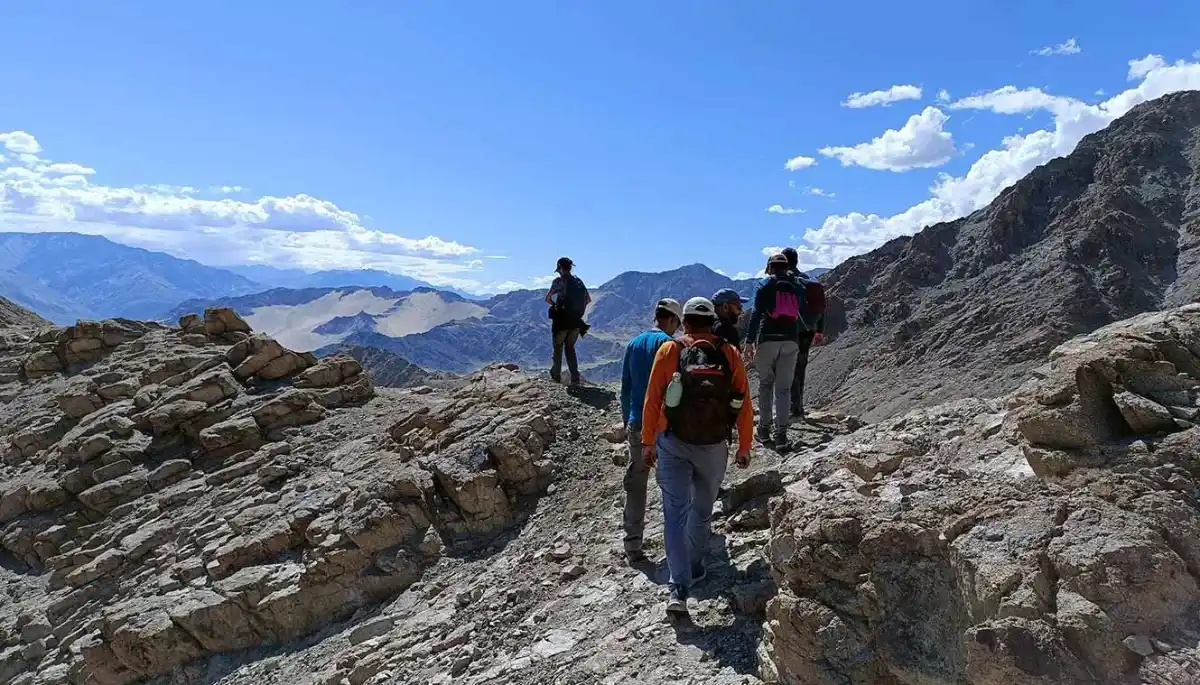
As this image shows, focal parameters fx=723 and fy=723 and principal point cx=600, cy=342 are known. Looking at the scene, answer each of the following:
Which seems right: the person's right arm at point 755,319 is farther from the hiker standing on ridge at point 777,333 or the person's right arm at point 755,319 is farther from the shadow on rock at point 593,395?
the shadow on rock at point 593,395

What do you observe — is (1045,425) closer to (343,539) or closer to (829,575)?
(829,575)

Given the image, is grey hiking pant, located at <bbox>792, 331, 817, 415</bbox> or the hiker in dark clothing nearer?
the hiker in dark clothing

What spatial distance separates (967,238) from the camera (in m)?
91.2

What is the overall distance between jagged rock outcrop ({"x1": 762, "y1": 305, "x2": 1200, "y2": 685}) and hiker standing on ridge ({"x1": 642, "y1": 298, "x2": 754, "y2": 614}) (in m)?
0.77

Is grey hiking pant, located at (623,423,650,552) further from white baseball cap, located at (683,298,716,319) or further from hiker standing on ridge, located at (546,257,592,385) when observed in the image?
hiker standing on ridge, located at (546,257,592,385)

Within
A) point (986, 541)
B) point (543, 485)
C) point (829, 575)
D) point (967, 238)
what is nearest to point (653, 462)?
point (829, 575)

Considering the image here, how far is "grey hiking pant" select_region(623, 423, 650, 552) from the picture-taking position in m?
6.99

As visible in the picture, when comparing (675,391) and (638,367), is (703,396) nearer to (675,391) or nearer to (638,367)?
(675,391)

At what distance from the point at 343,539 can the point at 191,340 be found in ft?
33.1

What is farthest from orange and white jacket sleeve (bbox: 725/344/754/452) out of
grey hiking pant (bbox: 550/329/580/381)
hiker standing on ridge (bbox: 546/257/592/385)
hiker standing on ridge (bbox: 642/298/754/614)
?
grey hiking pant (bbox: 550/329/580/381)

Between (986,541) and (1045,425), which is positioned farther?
(1045,425)

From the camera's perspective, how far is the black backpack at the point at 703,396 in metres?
5.74

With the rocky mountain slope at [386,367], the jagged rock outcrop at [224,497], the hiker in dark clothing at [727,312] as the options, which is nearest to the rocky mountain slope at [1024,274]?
the rocky mountain slope at [386,367]

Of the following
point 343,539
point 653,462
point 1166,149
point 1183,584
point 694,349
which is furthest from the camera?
point 1166,149
